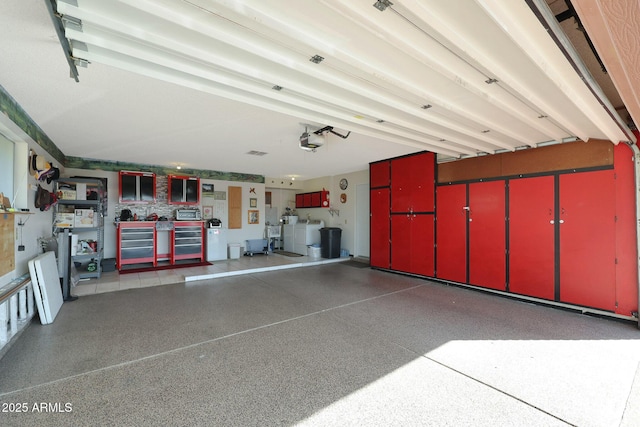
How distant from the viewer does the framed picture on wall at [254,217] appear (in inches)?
353

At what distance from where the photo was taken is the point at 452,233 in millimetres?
5301

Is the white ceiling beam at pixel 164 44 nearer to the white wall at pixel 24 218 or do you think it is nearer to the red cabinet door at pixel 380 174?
the white wall at pixel 24 218

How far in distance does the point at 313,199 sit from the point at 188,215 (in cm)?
412

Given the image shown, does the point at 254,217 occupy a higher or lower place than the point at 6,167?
lower

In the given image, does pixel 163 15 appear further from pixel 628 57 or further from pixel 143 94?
pixel 628 57

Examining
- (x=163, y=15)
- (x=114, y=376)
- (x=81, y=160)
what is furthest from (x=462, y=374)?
(x=81, y=160)

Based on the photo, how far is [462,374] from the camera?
2369 mm

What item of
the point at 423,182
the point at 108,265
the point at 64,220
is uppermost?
the point at 423,182

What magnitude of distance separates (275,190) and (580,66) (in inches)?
369

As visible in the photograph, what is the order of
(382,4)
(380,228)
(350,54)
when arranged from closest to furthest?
(382,4), (350,54), (380,228)

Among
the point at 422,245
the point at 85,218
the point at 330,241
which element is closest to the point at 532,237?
the point at 422,245

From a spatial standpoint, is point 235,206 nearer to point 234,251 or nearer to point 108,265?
point 234,251

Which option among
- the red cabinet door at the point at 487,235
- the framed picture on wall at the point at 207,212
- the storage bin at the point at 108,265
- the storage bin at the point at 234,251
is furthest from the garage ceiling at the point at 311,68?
the storage bin at the point at 234,251

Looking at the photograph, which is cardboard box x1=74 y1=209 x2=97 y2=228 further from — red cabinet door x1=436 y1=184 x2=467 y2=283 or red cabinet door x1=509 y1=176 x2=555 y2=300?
red cabinet door x1=509 y1=176 x2=555 y2=300
